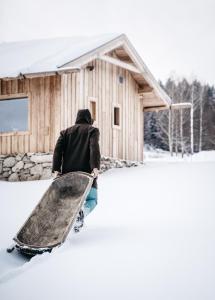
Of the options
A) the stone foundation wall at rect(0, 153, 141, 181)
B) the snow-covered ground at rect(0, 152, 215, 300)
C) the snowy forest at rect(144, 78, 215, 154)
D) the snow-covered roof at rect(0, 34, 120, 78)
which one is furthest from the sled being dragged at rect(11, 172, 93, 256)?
the snowy forest at rect(144, 78, 215, 154)

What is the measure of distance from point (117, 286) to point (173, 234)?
1.75 m

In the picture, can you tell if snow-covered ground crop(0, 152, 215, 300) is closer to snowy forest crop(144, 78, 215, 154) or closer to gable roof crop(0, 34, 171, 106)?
gable roof crop(0, 34, 171, 106)

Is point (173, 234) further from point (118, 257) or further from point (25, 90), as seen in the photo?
point (25, 90)

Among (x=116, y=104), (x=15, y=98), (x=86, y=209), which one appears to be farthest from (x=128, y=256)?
(x=116, y=104)

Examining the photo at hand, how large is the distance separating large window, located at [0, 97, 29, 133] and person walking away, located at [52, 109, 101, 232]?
23.5ft

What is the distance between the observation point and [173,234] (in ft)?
16.4

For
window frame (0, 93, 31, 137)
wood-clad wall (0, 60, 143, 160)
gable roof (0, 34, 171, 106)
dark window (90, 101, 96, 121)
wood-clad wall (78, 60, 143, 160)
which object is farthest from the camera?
wood-clad wall (78, 60, 143, 160)

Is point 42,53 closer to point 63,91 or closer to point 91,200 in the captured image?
point 63,91

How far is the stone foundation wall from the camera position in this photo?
477 inches

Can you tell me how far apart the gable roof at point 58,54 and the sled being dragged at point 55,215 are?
20.1 feet

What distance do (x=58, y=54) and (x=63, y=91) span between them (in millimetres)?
1384

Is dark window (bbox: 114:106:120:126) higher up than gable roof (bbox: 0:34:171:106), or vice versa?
gable roof (bbox: 0:34:171:106)

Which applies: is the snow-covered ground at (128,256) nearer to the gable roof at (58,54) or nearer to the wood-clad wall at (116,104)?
the gable roof at (58,54)

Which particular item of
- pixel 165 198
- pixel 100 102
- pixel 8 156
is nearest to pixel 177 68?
pixel 100 102
